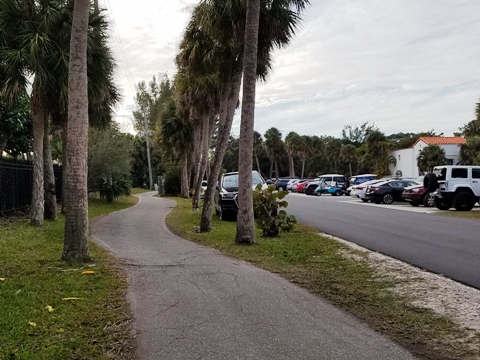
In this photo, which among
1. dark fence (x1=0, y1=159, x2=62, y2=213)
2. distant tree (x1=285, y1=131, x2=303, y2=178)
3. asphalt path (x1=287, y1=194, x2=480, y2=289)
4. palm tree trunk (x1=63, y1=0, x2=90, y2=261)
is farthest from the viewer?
distant tree (x1=285, y1=131, x2=303, y2=178)

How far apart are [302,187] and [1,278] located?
44.7 metres

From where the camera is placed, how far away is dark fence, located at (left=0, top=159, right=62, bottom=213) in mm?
15914

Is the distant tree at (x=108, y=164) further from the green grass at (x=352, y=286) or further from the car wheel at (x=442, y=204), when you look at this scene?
the car wheel at (x=442, y=204)

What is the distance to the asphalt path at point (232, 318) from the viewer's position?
4.50m

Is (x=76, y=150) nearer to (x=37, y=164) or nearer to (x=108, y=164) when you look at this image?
(x=37, y=164)

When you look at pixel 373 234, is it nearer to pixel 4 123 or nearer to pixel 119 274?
pixel 119 274

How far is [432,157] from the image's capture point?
159ft

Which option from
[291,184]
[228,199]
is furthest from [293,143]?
[228,199]

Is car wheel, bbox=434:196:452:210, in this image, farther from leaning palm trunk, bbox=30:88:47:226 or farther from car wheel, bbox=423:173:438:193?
leaning palm trunk, bbox=30:88:47:226

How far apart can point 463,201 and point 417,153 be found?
Result: 105ft

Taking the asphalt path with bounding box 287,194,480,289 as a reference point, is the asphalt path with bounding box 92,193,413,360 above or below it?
above

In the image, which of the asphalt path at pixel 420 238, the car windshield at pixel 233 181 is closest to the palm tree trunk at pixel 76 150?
the asphalt path at pixel 420 238

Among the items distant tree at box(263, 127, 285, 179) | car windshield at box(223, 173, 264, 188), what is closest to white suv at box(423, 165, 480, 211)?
car windshield at box(223, 173, 264, 188)

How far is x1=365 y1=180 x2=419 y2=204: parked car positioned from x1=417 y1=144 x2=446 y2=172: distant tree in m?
20.9
